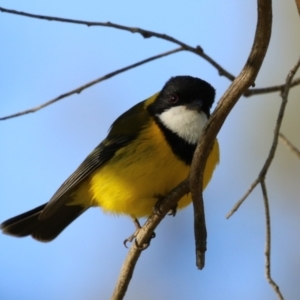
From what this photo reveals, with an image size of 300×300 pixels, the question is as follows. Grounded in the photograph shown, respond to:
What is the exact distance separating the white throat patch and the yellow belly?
9 cm

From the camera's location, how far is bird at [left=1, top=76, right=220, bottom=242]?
366cm

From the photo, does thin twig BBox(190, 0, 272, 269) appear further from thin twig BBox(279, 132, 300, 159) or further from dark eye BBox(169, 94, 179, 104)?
dark eye BBox(169, 94, 179, 104)

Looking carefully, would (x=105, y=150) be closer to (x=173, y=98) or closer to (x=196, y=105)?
(x=173, y=98)

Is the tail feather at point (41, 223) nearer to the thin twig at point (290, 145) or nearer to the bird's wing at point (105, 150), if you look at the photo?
the bird's wing at point (105, 150)

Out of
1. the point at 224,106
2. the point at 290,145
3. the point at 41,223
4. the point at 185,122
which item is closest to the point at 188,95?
the point at 185,122

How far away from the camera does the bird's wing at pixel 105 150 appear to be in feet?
13.1

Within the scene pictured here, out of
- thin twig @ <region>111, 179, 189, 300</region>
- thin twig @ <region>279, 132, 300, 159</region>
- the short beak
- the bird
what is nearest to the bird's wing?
A: the bird

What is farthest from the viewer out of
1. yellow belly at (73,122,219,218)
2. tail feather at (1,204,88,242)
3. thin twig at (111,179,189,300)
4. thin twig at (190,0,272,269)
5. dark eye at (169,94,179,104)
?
tail feather at (1,204,88,242)

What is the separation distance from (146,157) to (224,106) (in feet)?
4.09

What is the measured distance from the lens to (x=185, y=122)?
3770 mm

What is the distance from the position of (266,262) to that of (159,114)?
1427mm

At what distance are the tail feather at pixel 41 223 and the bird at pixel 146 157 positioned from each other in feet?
0.76

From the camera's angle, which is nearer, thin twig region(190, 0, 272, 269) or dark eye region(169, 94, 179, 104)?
thin twig region(190, 0, 272, 269)

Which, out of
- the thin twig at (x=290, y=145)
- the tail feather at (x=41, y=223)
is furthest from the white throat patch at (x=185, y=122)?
the tail feather at (x=41, y=223)
